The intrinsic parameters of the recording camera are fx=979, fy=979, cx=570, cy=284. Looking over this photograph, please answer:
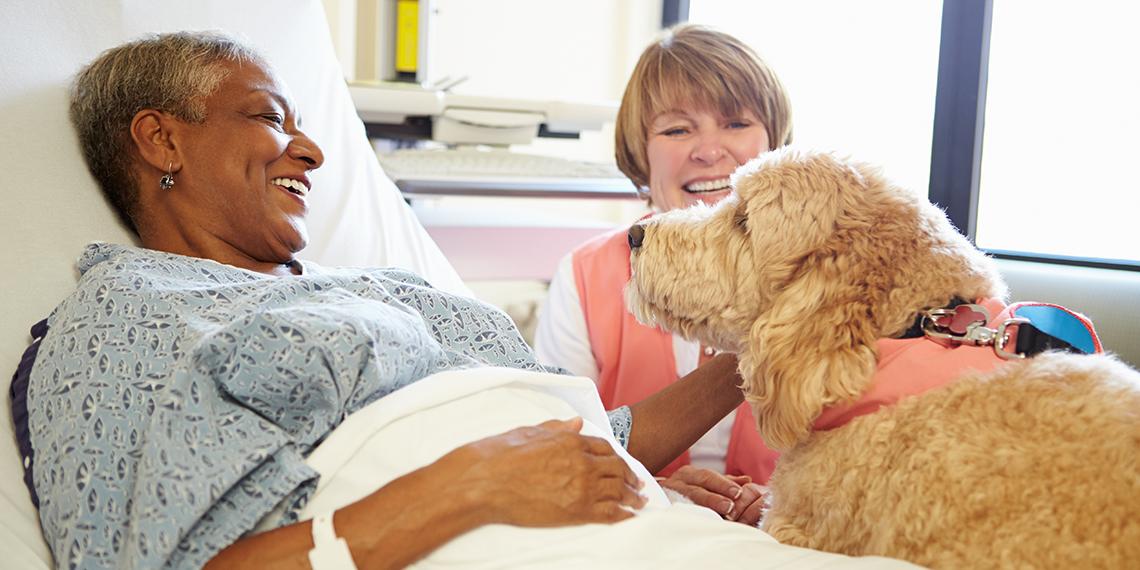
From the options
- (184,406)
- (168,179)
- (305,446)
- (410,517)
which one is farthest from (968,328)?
(168,179)

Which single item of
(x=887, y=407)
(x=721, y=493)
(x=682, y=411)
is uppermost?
(x=887, y=407)

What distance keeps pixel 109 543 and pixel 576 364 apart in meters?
1.23

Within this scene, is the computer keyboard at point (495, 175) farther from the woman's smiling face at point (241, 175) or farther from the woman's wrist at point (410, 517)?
the woman's wrist at point (410, 517)

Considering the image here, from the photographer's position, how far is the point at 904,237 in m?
1.37

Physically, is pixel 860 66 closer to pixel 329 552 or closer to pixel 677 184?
pixel 677 184

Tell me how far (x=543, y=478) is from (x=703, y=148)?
1133 mm

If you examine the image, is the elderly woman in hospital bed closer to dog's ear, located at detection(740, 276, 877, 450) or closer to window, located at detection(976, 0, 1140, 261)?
dog's ear, located at detection(740, 276, 877, 450)

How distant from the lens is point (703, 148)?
7.11 ft

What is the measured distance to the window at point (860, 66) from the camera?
4195 millimetres

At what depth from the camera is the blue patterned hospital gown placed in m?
1.15

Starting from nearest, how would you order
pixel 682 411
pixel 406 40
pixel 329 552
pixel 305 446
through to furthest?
1. pixel 329 552
2. pixel 305 446
3. pixel 682 411
4. pixel 406 40

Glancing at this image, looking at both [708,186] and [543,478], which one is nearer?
[543,478]

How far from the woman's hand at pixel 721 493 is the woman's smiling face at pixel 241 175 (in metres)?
0.82

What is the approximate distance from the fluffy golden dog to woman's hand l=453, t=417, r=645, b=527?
277 millimetres
